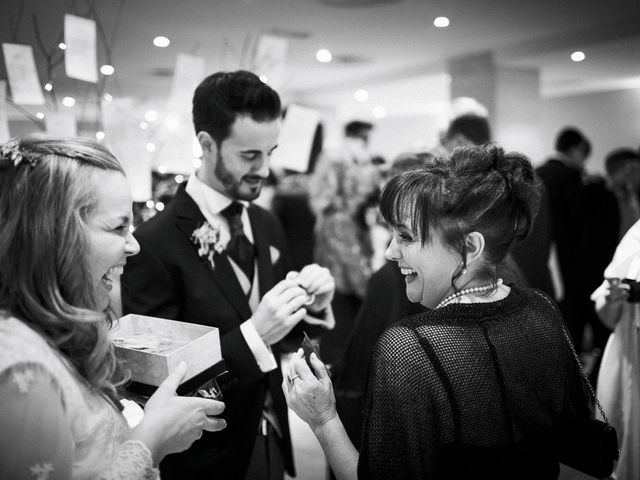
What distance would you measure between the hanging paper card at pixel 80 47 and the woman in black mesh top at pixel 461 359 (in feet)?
3.91

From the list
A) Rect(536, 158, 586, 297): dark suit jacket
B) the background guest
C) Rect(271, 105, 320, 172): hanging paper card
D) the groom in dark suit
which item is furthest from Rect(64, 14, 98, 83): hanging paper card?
Rect(536, 158, 586, 297): dark suit jacket

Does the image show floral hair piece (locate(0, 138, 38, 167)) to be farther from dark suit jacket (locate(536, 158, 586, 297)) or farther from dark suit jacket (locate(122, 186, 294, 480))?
dark suit jacket (locate(536, 158, 586, 297))

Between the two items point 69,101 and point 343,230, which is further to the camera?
point 343,230

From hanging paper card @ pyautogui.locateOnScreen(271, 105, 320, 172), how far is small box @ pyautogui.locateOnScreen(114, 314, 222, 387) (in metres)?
1.31

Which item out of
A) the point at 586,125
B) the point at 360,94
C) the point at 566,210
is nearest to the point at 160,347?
the point at 566,210

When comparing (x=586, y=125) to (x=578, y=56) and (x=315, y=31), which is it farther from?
(x=315, y=31)

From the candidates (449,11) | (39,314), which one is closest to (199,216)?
(39,314)

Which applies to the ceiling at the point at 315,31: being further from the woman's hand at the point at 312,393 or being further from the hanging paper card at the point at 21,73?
the woman's hand at the point at 312,393

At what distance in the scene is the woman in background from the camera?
88 cm

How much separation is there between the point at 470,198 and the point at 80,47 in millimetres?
1385

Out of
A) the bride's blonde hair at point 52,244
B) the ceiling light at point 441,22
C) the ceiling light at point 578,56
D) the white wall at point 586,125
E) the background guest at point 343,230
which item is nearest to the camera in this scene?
the bride's blonde hair at point 52,244

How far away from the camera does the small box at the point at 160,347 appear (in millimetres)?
1200

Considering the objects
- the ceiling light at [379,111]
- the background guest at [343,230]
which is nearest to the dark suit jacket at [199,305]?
the background guest at [343,230]

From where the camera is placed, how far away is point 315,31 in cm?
280
